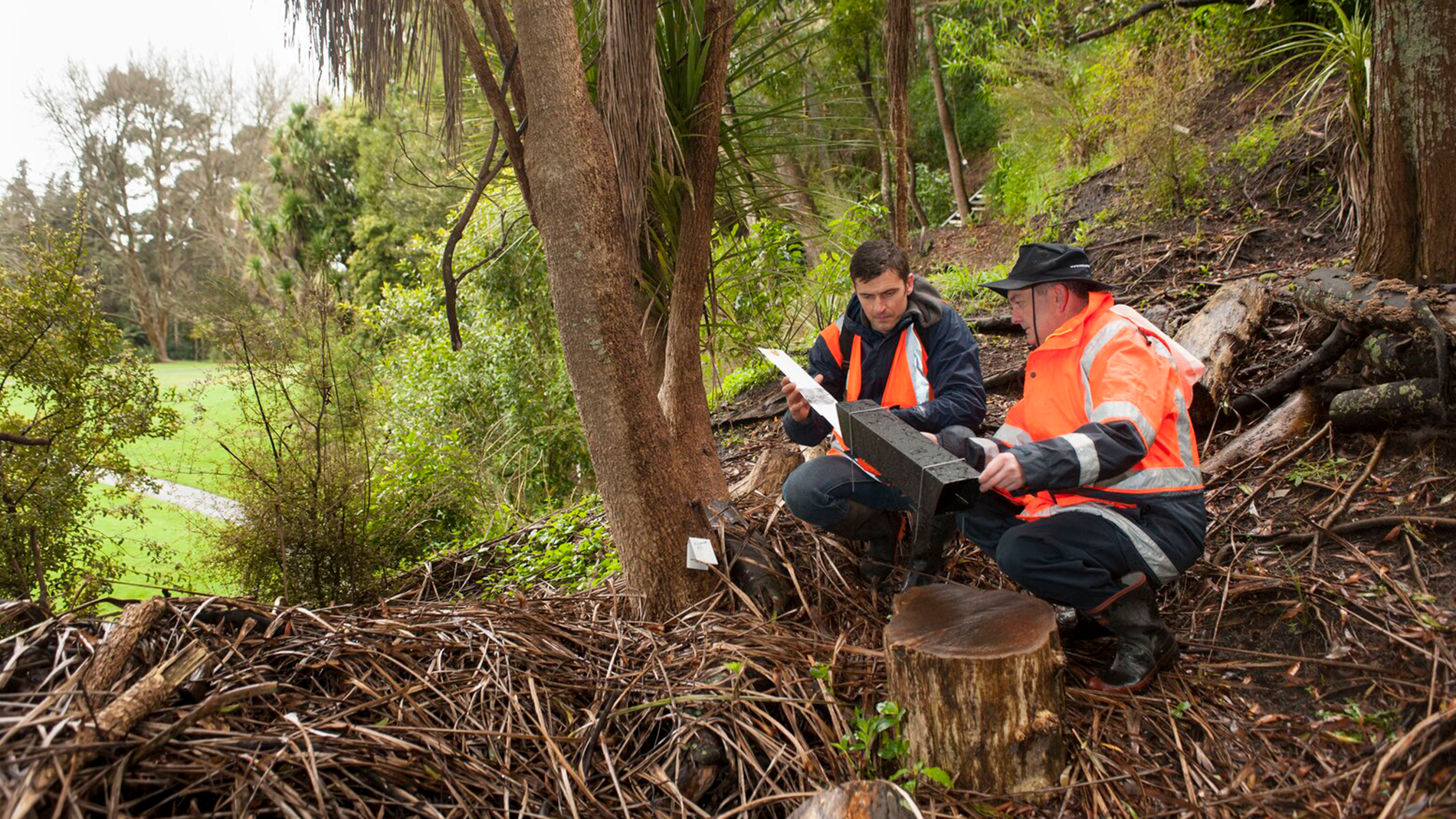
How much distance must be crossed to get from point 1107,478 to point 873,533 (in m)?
0.96

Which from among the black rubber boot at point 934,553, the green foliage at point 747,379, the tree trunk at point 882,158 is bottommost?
the black rubber boot at point 934,553

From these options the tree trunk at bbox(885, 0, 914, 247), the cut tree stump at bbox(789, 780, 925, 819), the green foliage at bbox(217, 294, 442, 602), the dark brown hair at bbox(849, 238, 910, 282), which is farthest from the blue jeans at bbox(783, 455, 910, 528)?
the green foliage at bbox(217, 294, 442, 602)

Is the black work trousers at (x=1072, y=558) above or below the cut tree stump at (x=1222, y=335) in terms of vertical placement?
below

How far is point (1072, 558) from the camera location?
2.30m

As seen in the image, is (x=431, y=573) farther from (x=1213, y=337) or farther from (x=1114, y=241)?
(x=1114, y=241)

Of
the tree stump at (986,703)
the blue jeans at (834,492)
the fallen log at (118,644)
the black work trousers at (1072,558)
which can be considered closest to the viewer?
the fallen log at (118,644)

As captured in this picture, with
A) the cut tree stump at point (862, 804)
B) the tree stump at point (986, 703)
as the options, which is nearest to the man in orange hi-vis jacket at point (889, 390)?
the tree stump at point (986, 703)

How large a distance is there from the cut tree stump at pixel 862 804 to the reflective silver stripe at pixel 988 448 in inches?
43.0

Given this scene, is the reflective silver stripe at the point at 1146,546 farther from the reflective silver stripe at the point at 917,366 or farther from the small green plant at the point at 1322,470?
the small green plant at the point at 1322,470

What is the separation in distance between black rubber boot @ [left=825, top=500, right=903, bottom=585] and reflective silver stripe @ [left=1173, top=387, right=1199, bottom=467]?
101cm

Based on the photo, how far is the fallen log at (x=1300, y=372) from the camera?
10.5 ft

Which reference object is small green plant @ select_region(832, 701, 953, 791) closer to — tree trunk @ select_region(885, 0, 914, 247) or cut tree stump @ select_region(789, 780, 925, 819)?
cut tree stump @ select_region(789, 780, 925, 819)

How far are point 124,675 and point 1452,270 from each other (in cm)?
435

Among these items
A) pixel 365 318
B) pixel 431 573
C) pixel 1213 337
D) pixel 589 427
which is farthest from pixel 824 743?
pixel 365 318
